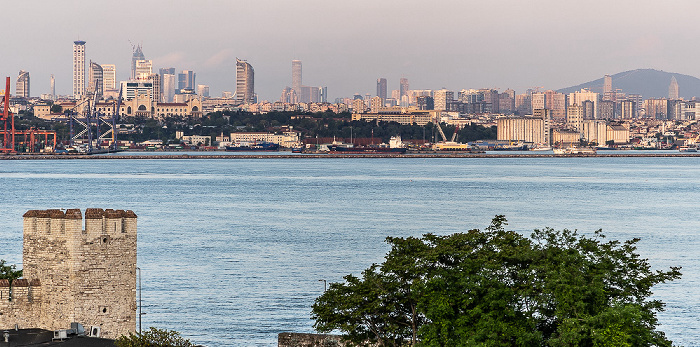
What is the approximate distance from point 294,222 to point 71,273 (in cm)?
3480

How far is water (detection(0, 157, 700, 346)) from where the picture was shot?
82.6ft

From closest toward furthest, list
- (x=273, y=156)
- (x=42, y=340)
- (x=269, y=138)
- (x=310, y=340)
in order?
1. (x=42, y=340)
2. (x=310, y=340)
3. (x=273, y=156)
4. (x=269, y=138)

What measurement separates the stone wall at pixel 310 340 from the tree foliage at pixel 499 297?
462 millimetres

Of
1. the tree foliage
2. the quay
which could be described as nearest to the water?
the tree foliage

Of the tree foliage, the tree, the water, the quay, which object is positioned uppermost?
the tree foliage

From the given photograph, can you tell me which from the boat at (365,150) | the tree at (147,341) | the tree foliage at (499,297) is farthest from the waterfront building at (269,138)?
the tree at (147,341)

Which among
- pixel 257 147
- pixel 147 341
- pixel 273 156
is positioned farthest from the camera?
pixel 257 147

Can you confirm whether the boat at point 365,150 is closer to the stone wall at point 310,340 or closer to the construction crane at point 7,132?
the construction crane at point 7,132

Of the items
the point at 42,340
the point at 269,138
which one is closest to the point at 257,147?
the point at 269,138

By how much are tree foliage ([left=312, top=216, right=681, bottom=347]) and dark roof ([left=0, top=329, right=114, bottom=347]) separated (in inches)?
125

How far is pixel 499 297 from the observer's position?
12.7 metres

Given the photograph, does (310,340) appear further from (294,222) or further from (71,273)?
(294,222)

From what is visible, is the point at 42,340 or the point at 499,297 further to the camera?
the point at 499,297

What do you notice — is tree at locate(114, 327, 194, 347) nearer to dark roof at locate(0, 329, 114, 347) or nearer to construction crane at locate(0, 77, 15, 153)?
dark roof at locate(0, 329, 114, 347)
